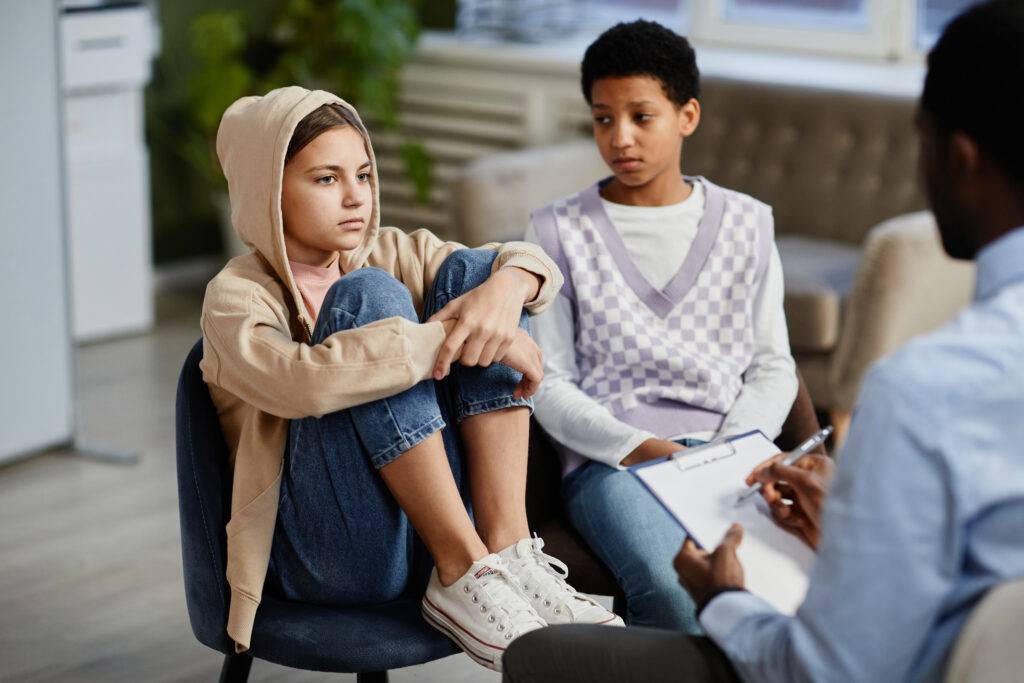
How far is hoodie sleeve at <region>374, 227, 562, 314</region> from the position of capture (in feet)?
5.80

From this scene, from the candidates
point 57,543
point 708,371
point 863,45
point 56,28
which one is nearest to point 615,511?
point 708,371

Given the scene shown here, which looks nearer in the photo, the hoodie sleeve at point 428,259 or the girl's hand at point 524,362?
the girl's hand at point 524,362

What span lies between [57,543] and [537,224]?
4.53 ft

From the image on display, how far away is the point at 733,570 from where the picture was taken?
129 centimetres

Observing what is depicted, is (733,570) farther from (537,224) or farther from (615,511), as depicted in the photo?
(537,224)

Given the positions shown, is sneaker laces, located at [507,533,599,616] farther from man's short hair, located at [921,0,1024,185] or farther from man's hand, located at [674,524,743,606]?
man's short hair, located at [921,0,1024,185]

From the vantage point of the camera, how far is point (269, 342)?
1.58m

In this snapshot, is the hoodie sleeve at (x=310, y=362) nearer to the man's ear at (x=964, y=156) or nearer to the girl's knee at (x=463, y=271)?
the girl's knee at (x=463, y=271)

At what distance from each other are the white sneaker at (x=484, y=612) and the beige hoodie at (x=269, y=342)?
22 centimetres

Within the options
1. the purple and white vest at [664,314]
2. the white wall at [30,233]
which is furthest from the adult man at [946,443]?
the white wall at [30,233]

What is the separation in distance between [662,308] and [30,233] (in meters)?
1.69

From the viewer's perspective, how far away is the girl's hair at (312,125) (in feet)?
5.65

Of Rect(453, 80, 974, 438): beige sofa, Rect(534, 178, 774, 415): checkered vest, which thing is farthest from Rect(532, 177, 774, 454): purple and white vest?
Rect(453, 80, 974, 438): beige sofa

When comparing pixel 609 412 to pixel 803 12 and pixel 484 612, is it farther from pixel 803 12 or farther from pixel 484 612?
pixel 803 12
